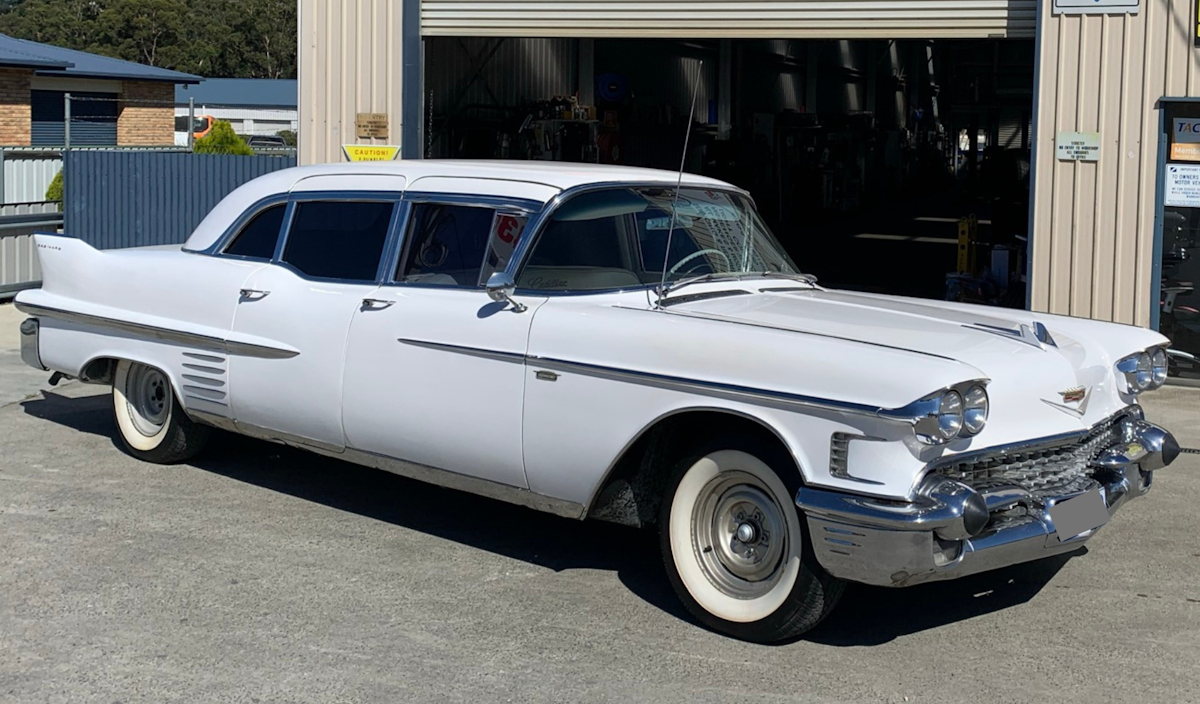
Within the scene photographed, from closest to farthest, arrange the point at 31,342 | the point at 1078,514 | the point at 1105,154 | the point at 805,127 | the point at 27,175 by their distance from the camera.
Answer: the point at 1078,514 → the point at 31,342 → the point at 1105,154 → the point at 27,175 → the point at 805,127

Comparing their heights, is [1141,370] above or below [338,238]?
below

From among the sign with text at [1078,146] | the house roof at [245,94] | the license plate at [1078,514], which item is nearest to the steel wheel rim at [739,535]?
the license plate at [1078,514]

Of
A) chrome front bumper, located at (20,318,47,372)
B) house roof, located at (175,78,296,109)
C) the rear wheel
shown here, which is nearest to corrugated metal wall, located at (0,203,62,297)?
chrome front bumper, located at (20,318,47,372)

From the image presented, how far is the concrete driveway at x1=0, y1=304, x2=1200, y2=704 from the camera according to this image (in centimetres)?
438

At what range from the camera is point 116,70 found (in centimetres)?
3381

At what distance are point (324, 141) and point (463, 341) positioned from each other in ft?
23.6

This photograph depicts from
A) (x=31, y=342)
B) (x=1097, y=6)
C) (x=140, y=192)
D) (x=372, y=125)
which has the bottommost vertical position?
(x=31, y=342)

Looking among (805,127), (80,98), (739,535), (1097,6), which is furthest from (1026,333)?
(80,98)

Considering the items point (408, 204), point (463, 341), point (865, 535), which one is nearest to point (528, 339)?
point (463, 341)

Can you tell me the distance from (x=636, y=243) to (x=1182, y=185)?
18.8 feet

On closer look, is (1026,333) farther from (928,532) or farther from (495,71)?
(495,71)

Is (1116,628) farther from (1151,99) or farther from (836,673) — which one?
(1151,99)

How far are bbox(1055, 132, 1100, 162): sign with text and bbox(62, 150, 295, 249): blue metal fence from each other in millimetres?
7866

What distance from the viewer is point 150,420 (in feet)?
23.5
